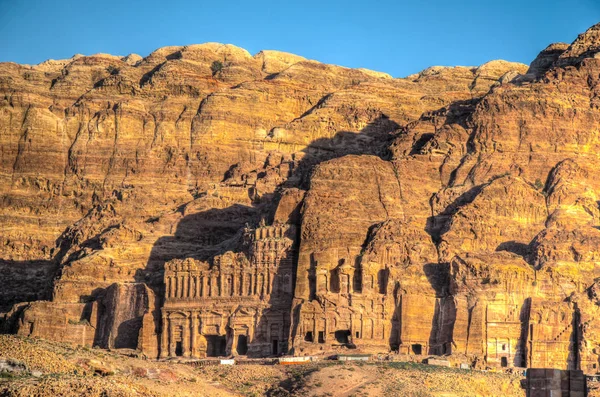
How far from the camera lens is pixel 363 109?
4717 inches

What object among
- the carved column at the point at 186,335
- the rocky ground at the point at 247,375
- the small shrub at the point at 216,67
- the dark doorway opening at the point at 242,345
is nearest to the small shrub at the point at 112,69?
the small shrub at the point at 216,67

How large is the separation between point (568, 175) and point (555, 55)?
1566 cm

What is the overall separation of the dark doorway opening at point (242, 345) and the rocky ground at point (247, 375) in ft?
40.6

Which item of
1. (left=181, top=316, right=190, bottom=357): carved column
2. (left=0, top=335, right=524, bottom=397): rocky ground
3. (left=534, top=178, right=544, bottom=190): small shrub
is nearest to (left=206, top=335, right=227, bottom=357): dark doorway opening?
(left=181, top=316, right=190, bottom=357): carved column

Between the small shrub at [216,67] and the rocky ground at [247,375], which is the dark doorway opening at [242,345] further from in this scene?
the small shrub at [216,67]

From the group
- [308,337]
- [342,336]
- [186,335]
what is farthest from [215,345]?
[342,336]

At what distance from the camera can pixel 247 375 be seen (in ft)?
260

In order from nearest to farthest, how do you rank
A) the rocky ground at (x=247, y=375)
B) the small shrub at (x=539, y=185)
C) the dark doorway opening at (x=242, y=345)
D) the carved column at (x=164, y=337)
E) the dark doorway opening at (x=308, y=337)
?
1. the rocky ground at (x=247, y=375)
2. the dark doorway opening at (x=308, y=337)
3. the dark doorway opening at (x=242, y=345)
4. the carved column at (x=164, y=337)
5. the small shrub at (x=539, y=185)

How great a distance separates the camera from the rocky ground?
6184cm

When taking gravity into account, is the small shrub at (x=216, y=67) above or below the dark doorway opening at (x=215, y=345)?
above

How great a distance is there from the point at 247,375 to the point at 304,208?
19.1m

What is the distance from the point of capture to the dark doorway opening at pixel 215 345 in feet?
315

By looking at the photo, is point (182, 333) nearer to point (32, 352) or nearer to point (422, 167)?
point (422, 167)

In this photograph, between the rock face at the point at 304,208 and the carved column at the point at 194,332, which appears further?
the carved column at the point at 194,332
